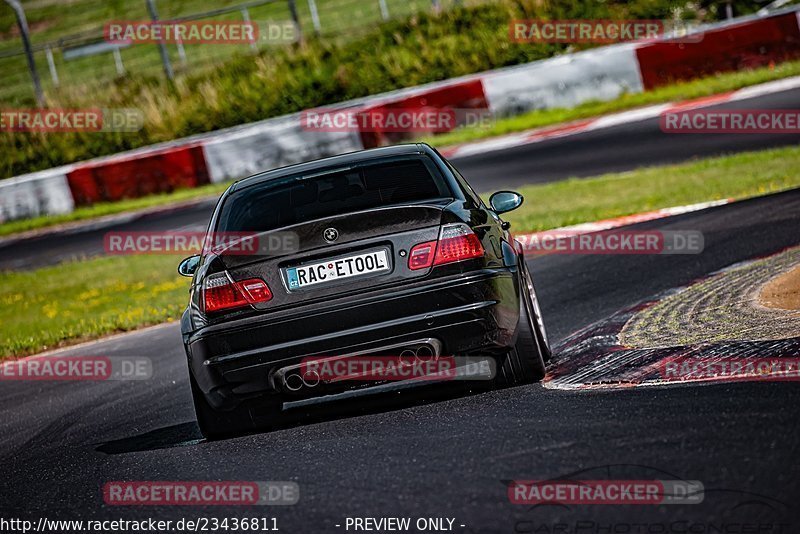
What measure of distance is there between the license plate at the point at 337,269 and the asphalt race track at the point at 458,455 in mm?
712

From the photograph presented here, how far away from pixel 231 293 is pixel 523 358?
1464 millimetres

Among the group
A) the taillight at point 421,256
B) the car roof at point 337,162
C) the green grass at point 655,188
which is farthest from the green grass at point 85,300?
the taillight at point 421,256

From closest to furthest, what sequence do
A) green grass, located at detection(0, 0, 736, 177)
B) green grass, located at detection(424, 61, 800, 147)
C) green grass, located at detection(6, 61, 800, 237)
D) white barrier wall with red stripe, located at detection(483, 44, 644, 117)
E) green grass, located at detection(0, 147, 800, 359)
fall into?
green grass, located at detection(0, 147, 800, 359)
green grass, located at detection(424, 61, 800, 147)
green grass, located at detection(6, 61, 800, 237)
white barrier wall with red stripe, located at detection(483, 44, 644, 117)
green grass, located at detection(0, 0, 736, 177)

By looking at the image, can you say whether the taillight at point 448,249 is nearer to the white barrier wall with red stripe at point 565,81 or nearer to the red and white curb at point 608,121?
the red and white curb at point 608,121

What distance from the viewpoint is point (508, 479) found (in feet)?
14.7

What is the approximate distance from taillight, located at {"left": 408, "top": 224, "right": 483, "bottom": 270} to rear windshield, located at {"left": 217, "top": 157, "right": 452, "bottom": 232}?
0.36m

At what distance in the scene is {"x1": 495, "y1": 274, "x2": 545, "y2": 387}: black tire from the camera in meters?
6.18

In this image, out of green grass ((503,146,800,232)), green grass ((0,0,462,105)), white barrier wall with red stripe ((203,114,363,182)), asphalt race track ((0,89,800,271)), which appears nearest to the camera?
green grass ((503,146,800,232))

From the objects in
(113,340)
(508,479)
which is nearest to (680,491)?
(508,479)

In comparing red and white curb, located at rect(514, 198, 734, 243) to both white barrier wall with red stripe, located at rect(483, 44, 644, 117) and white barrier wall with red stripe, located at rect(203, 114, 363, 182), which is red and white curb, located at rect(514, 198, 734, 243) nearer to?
white barrier wall with red stripe, located at rect(483, 44, 644, 117)

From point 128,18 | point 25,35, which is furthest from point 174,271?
point 128,18

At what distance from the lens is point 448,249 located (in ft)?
19.7

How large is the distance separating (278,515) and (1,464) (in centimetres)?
267

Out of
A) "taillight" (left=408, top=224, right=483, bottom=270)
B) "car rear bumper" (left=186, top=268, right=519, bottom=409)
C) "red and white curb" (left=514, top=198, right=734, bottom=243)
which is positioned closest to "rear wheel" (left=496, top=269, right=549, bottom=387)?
"car rear bumper" (left=186, top=268, right=519, bottom=409)
